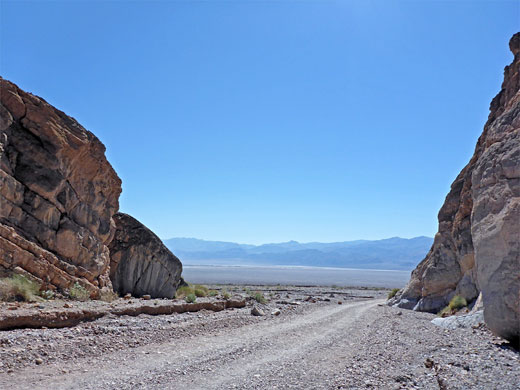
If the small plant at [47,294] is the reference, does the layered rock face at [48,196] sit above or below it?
above

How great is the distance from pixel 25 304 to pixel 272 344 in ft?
26.6

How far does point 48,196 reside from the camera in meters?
16.6

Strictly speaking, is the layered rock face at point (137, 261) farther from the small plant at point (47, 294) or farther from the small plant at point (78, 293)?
the small plant at point (47, 294)

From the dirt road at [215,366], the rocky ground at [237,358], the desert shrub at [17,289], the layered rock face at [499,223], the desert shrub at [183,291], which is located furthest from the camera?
the desert shrub at [183,291]

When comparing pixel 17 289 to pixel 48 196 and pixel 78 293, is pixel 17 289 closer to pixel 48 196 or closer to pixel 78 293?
pixel 78 293

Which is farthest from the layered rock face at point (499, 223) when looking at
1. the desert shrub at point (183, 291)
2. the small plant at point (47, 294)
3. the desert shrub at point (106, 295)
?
the desert shrub at point (183, 291)

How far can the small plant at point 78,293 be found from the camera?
1572 centimetres

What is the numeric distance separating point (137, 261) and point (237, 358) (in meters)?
15.9

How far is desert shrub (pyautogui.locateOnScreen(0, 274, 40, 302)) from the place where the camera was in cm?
1240

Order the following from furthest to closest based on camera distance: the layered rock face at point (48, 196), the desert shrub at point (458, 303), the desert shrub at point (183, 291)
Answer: the desert shrub at point (183, 291)
the desert shrub at point (458, 303)
the layered rock face at point (48, 196)

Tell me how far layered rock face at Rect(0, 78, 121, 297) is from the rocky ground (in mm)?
4807

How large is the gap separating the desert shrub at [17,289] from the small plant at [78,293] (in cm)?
191

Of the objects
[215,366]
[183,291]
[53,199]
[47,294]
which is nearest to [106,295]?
[47,294]

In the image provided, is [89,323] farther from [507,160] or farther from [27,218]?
[507,160]
